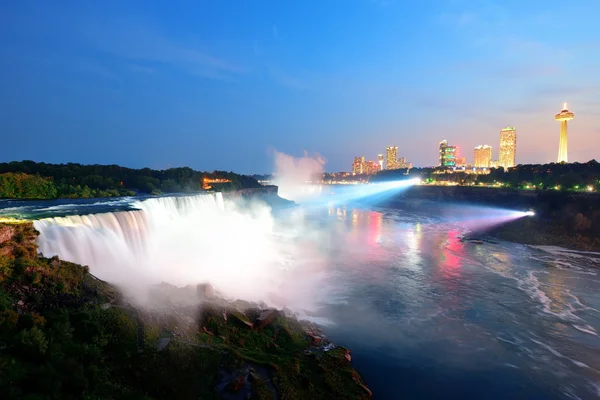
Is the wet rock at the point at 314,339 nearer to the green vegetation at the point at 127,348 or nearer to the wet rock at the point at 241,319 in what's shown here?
the green vegetation at the point at 127,348

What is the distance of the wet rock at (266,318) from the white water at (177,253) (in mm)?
4297

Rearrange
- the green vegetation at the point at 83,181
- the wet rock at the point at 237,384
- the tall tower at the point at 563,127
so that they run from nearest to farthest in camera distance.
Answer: the wet rock at the point at 237,384 < the green vegetation at the point at 83,181 < the tall tower at the point at 563,127

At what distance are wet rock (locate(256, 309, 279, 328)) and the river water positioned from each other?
9.86ft

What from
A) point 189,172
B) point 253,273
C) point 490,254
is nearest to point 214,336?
point 253,273

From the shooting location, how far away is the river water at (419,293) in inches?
485

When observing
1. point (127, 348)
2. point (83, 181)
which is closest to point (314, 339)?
point (127, 348)

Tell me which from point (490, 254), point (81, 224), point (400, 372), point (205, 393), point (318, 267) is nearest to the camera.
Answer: point (205, 393)

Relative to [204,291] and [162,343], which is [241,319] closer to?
[204,291]

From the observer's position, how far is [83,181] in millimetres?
47938

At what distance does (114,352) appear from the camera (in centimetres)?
805

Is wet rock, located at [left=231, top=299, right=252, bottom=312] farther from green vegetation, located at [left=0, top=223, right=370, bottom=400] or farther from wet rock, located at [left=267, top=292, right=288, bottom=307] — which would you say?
wet rock, located at [left=267, top=292, right=288, bottom=307]

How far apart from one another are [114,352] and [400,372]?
30.8 ft

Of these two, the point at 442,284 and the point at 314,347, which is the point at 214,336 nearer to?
Answer: the point at 314,347

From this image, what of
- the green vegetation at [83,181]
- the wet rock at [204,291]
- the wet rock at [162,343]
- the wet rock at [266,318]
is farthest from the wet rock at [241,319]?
the green vegetation at [83,181]
